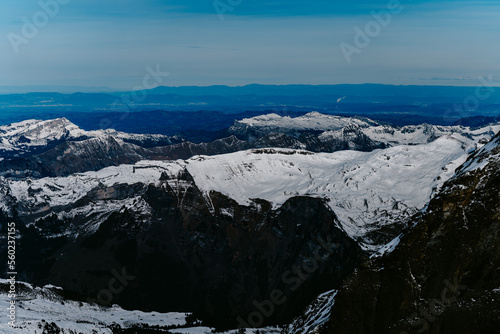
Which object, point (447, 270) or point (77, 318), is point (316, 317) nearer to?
point (447, 270)

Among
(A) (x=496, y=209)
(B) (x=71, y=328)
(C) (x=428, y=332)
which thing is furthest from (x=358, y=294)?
(B) (x=71, y=328)

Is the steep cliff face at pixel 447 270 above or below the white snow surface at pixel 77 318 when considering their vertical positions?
above

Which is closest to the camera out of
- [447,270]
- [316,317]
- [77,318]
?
[447,270]

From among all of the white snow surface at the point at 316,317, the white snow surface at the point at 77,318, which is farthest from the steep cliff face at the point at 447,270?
the white snow surface at the point at 77,318

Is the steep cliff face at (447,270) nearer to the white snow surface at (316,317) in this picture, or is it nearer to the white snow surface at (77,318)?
the white snow surface at (316,317)

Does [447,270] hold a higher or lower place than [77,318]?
higher

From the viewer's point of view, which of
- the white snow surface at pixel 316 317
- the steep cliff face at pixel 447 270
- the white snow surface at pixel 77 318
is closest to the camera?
the steep cliff face at pixel 447 270

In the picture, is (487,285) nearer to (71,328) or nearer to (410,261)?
(410,261)

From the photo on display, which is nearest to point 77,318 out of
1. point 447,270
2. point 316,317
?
point 316,317
